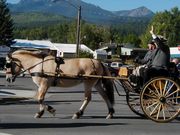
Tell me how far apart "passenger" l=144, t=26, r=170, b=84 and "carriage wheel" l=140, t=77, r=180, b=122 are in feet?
1.20

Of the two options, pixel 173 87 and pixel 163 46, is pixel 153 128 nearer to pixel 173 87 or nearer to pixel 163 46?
pixel 173 87

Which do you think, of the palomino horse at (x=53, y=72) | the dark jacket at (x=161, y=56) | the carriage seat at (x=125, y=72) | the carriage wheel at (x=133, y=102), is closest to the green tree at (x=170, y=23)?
the carriage wheel at (x=133, y=102)

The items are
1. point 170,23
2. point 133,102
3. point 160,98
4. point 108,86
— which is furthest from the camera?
point 170,23

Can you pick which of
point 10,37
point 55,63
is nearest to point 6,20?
point 10,37

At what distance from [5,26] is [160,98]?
3832 inches

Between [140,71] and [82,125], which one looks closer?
[82,125]

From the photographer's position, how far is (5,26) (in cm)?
10888

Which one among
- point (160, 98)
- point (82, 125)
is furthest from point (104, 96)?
point (82, 125)

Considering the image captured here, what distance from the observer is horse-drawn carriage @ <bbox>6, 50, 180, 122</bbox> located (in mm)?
13656

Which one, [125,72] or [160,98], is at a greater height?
[125,72]

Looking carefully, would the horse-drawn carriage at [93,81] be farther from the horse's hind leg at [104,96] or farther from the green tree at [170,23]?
the green tree at [170,23]

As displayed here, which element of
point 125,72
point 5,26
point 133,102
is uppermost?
point 5,26

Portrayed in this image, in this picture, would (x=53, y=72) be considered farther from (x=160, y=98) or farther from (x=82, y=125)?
(x=160, y=98)

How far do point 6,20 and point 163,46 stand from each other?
3816 inches
